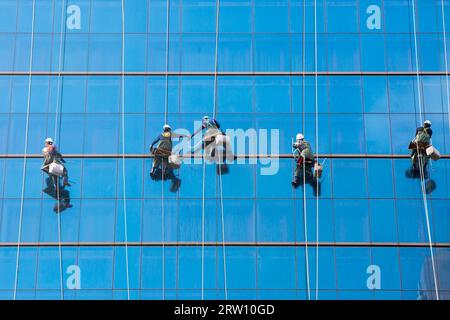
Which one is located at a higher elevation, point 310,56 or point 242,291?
point 310,56

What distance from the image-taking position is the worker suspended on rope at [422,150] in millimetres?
33656

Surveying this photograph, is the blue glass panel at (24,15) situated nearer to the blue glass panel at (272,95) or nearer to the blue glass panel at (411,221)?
the blue glass panel at (272,95)

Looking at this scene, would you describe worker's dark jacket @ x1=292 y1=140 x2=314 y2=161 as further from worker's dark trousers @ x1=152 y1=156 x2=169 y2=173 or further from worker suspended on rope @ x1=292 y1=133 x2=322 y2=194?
worker's dark trousers @ x1=152 y1=156 x2=169 y2=173

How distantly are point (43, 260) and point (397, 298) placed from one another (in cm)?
1024

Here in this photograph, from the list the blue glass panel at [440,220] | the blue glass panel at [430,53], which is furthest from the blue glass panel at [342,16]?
the blue glass panel at [440,220]

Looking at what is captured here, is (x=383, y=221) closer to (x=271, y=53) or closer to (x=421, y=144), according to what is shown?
(x=421, y=144)

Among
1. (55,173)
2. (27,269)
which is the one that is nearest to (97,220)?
(55,173)

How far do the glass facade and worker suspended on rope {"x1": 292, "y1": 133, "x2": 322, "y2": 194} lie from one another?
30 centimetres

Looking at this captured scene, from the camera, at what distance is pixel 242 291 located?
3253 cm

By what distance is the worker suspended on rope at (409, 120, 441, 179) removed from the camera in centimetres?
3366
